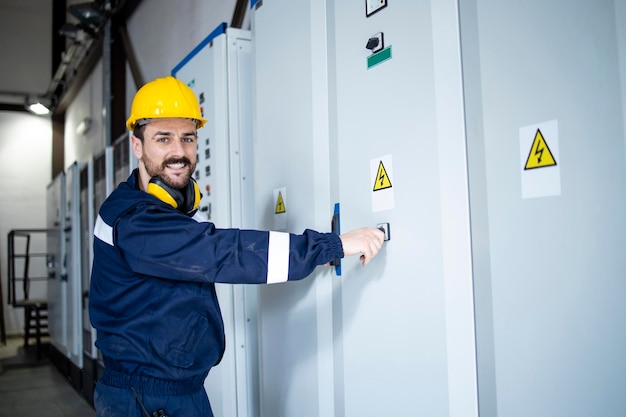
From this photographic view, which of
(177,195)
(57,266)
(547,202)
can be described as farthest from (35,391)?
(547,202)

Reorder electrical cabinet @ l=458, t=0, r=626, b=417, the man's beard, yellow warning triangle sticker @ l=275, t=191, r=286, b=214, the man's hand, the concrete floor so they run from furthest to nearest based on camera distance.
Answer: the concrete floor → yellow warning triangle sticker @ l=275, t=191, r=286, b=214 → the man's beard → the man's hand → electrical cabinet @ l=458, t=0, r=626, b=417

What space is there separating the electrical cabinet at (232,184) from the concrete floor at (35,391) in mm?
2616

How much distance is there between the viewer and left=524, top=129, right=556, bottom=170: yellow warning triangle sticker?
961 mm

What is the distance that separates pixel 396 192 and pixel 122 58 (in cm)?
515

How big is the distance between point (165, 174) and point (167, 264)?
35 cm

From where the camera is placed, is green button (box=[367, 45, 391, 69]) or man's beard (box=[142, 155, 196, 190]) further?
man's beard (box=[142, 155, 196, 190])

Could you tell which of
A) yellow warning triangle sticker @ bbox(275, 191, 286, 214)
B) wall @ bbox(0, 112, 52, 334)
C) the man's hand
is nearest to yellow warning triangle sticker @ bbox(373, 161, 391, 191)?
the man's hand

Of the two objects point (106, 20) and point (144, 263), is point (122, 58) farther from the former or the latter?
point (144, 263)

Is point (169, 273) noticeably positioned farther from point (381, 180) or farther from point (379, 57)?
point (379, 57)

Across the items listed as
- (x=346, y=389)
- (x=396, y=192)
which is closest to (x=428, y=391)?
(x=346, y=389)

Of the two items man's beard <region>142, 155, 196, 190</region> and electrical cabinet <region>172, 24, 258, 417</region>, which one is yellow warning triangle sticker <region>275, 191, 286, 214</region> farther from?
electrical cabinet <region>172, 24, 258, 417</region>

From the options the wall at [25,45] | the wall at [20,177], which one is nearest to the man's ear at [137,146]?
the wall at [20,177]

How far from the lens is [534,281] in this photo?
981 mm

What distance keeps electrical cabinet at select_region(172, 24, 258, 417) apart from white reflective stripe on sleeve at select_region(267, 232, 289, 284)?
1.02 meters
